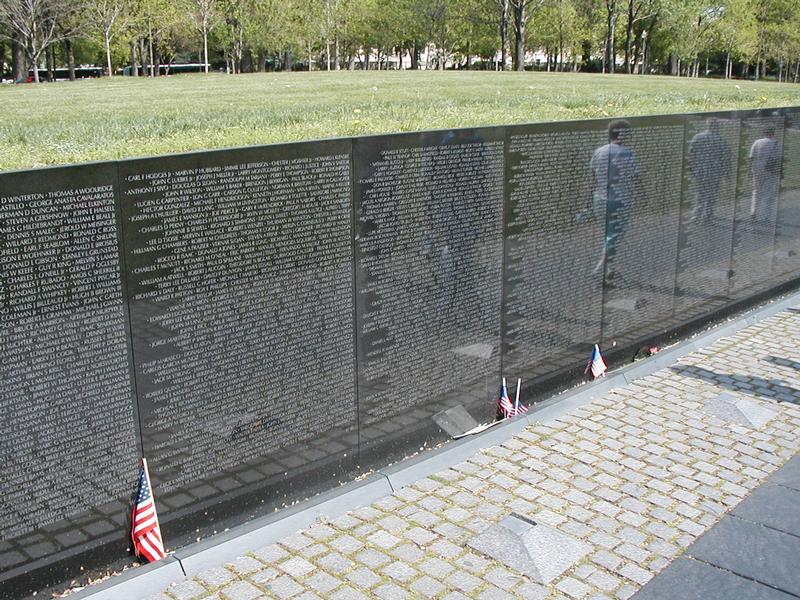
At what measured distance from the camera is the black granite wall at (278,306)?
4.45 m

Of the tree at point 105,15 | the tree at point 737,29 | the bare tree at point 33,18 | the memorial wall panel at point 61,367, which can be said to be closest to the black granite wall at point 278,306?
the memorial wall panel at point 61,367

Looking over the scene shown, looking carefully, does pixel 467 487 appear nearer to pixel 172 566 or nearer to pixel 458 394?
pixel 458 394

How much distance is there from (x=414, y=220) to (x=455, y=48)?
2723 inches

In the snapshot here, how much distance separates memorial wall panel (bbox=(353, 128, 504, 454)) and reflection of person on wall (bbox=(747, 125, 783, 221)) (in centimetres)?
510

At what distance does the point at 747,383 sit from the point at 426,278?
3785 mm

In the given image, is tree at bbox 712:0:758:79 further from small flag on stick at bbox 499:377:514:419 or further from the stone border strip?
small flag on stick at bbox 499:377:514:419

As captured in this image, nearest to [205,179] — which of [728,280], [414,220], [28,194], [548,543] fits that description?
[28,194]

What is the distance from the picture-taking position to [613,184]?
8.34 m

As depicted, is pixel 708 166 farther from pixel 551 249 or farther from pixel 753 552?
pixel 753 552

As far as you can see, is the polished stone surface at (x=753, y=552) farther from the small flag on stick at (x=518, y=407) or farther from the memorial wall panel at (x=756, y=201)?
the memorial wall panel at (x=756, y=201)

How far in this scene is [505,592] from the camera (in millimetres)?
4871

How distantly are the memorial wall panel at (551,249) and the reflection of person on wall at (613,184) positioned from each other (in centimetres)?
5

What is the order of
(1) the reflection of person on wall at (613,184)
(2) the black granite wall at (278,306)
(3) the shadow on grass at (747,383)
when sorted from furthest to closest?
(1) the reflection of person on wall at (613,184) → (3) the shadow on grass at (747,383) → (2) the black granite wall at (278,306)

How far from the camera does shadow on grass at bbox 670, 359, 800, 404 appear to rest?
805cm
